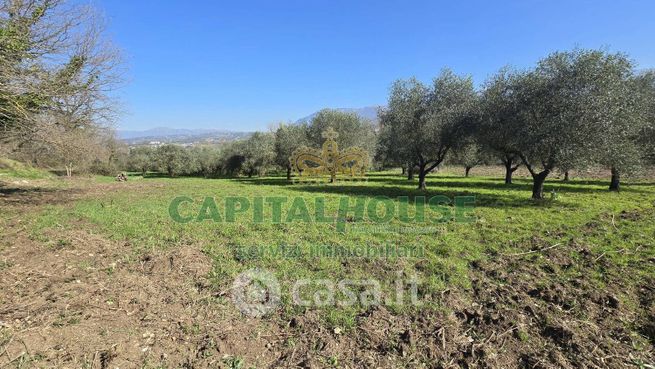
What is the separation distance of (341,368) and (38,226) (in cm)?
1093

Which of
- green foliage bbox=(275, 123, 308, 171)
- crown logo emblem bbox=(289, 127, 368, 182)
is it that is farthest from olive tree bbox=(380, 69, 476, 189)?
green foliage bbox=(275, 123, 308, 171)

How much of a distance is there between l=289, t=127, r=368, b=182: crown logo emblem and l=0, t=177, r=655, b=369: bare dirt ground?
25.7 metres

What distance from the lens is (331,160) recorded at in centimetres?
3209

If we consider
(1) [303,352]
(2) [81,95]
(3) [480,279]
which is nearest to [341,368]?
(1) [303,352]

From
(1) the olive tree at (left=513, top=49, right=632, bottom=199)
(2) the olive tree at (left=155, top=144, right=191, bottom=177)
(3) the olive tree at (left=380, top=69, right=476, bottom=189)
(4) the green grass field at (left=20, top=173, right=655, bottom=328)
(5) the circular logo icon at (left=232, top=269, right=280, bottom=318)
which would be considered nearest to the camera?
(5) the circular logo icon at (left=232, top=269, right=280, bottom=318)

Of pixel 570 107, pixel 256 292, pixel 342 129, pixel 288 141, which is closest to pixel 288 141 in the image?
pixel 288 141

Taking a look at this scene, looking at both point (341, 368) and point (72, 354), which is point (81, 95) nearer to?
point (72, 354)

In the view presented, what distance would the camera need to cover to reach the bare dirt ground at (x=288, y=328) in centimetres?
398

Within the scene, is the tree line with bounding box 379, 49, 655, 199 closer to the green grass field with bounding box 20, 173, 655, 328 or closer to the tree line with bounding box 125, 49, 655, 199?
the tree line with bounding box 125, 49, 655, 199

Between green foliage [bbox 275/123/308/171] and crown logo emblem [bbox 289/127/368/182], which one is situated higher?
green foliage [bbox 275/123/308/171]

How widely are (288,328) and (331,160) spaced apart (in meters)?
27.8

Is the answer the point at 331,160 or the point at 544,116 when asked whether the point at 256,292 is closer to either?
the point at 544,116

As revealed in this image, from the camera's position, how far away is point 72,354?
12.5 feet

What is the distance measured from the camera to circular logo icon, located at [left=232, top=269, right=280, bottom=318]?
520cm
